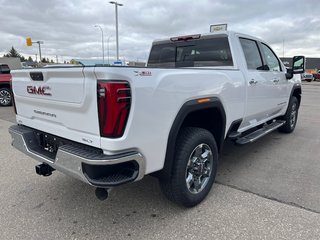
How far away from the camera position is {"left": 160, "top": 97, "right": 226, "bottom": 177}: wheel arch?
2549mm

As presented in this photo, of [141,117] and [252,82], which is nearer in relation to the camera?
[141,117]

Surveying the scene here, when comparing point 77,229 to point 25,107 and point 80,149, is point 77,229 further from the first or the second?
point 25,107

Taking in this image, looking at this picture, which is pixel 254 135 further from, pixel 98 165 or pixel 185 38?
pixel 98 165

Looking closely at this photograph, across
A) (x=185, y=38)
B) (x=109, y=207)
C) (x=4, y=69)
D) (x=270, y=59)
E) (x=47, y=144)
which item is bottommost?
(x=109, y=207)

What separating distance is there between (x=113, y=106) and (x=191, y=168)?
4.20 feet

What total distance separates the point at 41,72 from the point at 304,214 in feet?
9.71

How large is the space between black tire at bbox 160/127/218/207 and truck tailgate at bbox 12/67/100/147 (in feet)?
2.90

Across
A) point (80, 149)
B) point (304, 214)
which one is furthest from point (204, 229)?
point (80, 149)

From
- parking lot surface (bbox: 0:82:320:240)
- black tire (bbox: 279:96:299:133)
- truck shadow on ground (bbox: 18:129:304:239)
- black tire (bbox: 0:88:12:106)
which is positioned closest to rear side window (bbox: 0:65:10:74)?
black tire (bbox: 0:88:12:106)

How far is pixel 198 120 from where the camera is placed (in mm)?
3256

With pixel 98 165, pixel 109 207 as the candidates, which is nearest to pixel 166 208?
pixel 109 207

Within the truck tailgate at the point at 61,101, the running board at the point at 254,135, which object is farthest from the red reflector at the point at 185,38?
the truck tailgate at the point at 61,101

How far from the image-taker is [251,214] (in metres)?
2.87

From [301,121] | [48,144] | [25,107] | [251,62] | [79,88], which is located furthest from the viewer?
[301,121]
